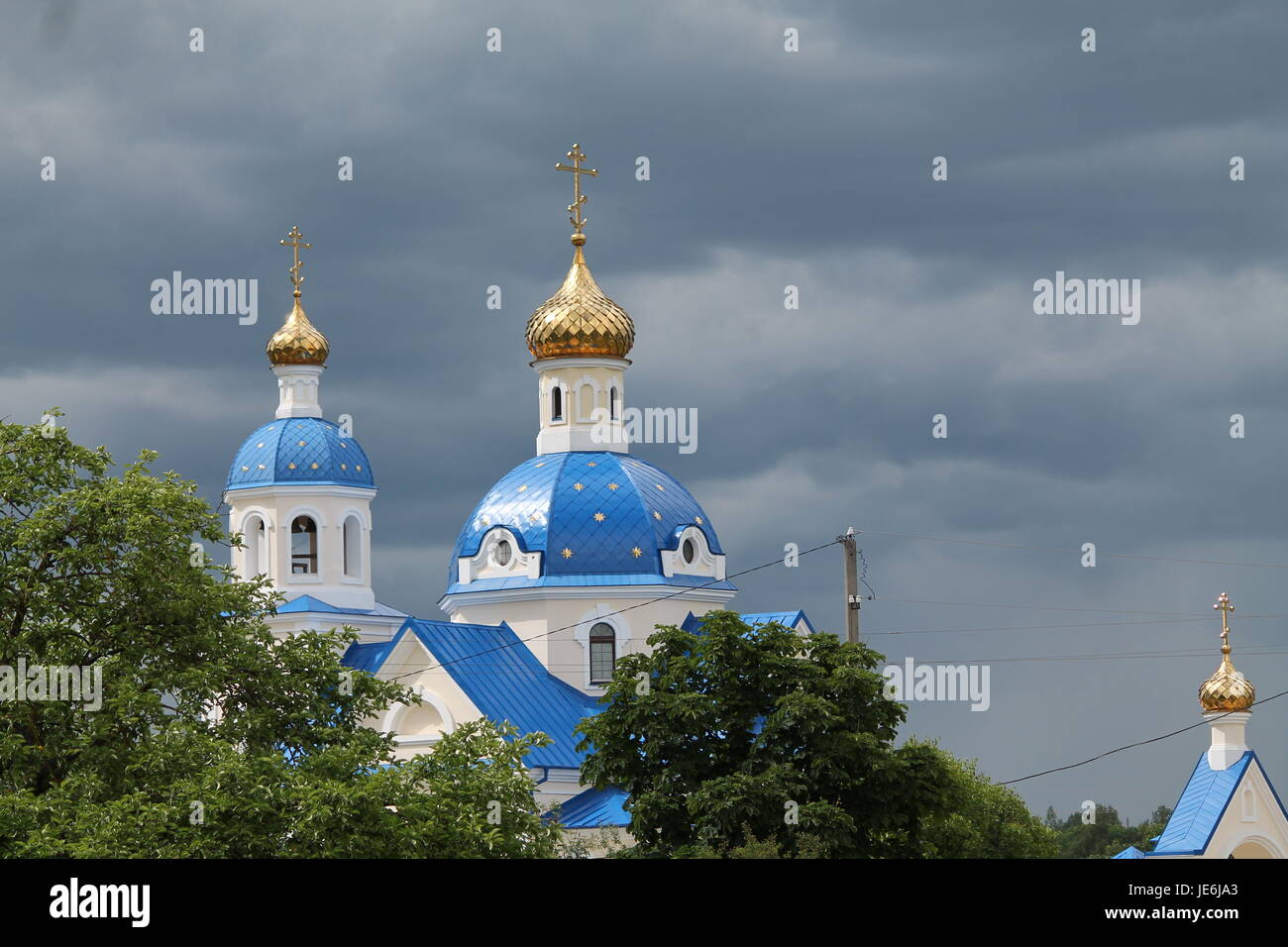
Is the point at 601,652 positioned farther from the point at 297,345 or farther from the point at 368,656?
the point at 297,345

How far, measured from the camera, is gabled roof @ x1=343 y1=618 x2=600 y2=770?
40.1 meters

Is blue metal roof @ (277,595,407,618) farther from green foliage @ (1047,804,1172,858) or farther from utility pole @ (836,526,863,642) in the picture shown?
green foliage @ (1047,804,1172,858)

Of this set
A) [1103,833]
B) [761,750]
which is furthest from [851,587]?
[1103,833]

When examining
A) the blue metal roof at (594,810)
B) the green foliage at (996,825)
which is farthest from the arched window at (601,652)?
the green foliage at (996,825)

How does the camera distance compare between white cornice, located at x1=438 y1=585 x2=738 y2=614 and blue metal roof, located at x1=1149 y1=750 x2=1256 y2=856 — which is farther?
white cornice, located at x1=438 y1=585 x2=738 y2=614

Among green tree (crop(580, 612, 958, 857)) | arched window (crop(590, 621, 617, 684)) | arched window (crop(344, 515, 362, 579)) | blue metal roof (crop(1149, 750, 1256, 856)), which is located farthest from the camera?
arched window (crop(344, 515, 362, 579))

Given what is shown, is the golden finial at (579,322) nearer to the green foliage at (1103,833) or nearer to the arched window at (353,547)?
the arched window at (353,547)

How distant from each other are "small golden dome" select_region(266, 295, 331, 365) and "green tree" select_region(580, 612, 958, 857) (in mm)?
18761

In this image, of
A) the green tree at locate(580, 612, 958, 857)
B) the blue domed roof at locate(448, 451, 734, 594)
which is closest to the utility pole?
the green tree at locate(580, 612, 958, 857)

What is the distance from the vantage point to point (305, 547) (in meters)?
47.0

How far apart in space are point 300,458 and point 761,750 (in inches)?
788

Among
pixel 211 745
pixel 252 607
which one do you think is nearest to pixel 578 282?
pixel 252 607

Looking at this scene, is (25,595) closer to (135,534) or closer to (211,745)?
(135,534)
